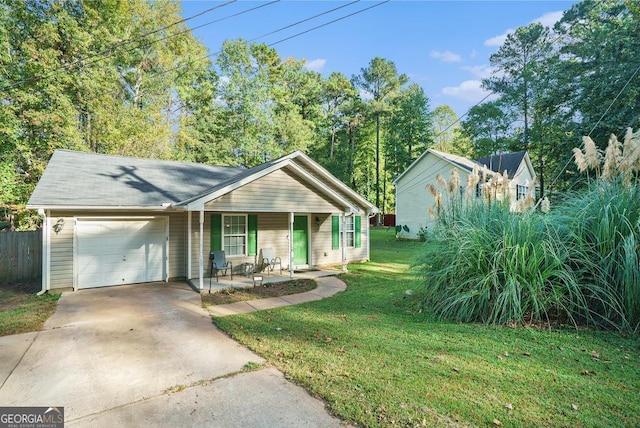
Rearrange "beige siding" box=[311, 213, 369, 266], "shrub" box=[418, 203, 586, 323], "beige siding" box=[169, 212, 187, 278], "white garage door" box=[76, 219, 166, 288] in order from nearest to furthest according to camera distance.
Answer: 1. "shrub" box=[418, 203, 586, 323]
2. "white garage door" box=[76, 219, 166, 288]
3. "beige siding" box=[169, 212, 187, 278]
4. "beige siding" box=[311, 213, 369, 266]

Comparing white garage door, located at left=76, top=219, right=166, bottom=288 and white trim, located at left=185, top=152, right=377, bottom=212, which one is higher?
white trim, located at left=185, top=152, right=377, bottom=212

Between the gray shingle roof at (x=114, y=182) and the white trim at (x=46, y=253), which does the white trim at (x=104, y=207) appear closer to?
the gray shingle roof at (x=114, y=182)

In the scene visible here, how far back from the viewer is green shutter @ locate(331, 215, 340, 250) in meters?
12.2

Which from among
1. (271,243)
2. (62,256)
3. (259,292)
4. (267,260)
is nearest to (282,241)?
(271,243)

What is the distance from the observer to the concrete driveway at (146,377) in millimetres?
2830

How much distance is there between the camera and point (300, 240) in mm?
11398

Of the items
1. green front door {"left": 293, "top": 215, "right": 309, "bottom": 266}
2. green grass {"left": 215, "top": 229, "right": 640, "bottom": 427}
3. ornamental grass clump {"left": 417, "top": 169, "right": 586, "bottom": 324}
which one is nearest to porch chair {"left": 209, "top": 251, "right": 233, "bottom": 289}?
green front door {"left": 293, "top": 215, "right": 309, "bottom": 266}

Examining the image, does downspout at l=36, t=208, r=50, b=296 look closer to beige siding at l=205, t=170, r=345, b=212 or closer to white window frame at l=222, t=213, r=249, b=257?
beige siding at l=205, t=170, r=345, b=212

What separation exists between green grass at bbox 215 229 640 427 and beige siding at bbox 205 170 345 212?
345cm

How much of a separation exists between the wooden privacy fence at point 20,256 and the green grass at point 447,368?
7.42 meters

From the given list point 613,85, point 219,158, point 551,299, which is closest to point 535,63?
point 613,85

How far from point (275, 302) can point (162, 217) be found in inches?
184

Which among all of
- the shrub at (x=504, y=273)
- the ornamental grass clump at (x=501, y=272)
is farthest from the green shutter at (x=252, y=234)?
the shrub at (x=504, y=273)

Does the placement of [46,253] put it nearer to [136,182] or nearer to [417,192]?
[136,182]
